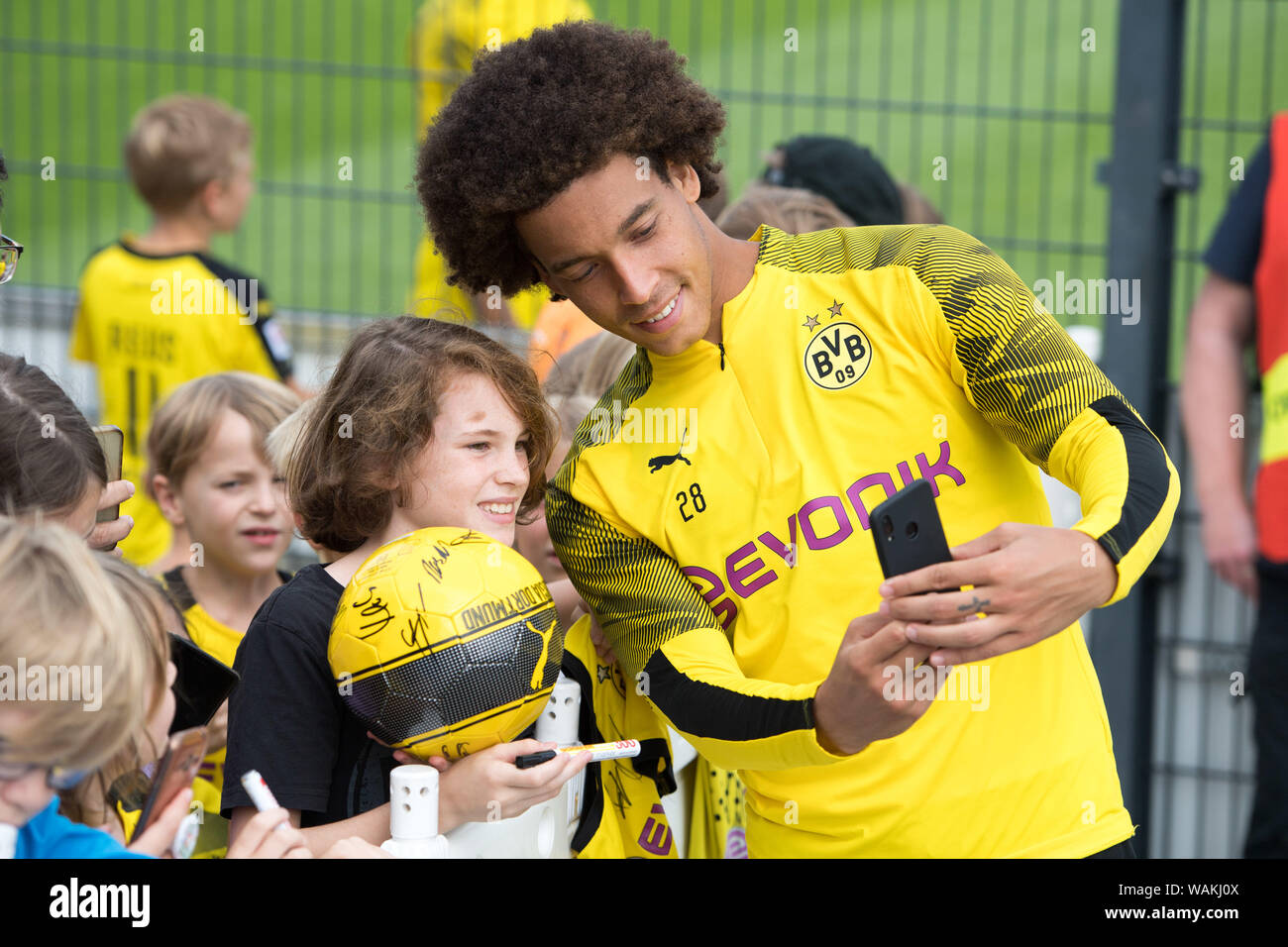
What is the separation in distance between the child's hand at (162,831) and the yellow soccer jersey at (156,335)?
3137mm

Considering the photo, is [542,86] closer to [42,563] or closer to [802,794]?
[42,563]

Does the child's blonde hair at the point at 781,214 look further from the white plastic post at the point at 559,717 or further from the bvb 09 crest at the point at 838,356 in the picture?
the white plastic post at the point at 559,717

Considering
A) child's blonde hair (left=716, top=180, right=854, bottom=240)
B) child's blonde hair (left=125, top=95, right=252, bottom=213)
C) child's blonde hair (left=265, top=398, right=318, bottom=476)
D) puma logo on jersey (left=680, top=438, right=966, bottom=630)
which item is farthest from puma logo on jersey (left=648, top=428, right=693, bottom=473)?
child's blonde hair (left=125, top=95, right=252, bottom=213)

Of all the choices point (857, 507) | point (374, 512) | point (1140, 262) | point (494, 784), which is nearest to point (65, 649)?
point (494, 784)

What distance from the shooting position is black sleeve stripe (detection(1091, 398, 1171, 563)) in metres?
2.00

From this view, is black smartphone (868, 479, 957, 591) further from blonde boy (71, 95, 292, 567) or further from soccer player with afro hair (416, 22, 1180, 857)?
blonde boy (71, 95, 292, 567)

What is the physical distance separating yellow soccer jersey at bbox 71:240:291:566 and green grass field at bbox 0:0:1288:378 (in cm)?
107

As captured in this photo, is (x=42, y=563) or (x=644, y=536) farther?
(x=644, y=536)

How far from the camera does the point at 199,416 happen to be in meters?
3.61

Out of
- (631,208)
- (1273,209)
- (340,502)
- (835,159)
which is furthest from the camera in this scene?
(835,159)

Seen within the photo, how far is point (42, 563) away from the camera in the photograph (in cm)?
186

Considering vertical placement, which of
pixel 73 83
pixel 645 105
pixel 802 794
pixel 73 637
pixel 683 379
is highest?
pixel 73 83
